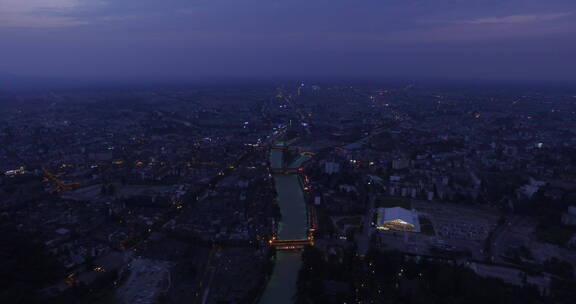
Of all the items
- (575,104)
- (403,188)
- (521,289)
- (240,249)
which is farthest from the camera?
(575,104)

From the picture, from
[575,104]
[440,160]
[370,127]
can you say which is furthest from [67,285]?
[575,104]

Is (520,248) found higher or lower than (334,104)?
lower

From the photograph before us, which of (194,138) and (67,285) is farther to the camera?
(194,138)

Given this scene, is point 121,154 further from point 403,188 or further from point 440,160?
point 440,160

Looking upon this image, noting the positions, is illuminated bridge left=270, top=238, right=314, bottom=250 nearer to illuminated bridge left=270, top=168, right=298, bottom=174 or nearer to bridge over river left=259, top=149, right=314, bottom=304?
bridge over river left=259, top=149, right=314, bottom=304

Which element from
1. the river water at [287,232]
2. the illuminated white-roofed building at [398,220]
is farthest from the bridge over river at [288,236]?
the illuminated white-roofed building at [398,220]

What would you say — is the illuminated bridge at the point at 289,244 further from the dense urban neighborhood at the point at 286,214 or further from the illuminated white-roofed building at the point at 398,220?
the illuminated white-roofed building at the point at 398,220
